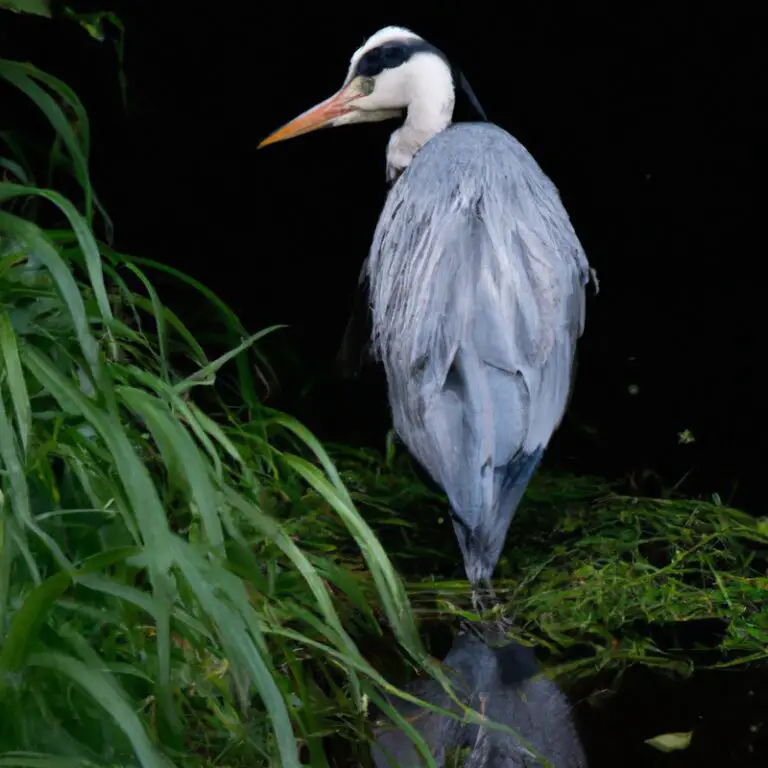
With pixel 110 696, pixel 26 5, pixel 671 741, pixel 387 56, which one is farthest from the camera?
pixel 387 56

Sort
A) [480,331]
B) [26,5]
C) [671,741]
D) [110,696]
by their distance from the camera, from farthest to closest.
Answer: [480,331] → [671,741] → [26,5] → [110,696]

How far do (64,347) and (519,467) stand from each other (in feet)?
2.48

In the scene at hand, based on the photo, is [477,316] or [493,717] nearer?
[493,717]

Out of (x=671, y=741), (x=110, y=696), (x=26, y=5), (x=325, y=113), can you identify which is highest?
(x=26, y=5)

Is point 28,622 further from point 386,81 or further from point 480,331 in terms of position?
point 386,81

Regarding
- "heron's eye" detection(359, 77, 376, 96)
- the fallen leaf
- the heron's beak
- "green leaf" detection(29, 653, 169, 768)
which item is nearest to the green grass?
"green leaf" detection(29, 653, 169, 768)

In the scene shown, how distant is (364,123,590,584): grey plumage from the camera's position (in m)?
1.82

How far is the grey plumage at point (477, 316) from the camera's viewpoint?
182cm

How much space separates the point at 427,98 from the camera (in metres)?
2.34

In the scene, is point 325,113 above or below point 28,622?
above

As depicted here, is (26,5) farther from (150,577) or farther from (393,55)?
(393,55)

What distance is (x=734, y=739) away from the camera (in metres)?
1.60

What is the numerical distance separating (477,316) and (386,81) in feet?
2.08

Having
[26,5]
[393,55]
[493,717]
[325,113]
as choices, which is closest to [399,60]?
[393,55]
